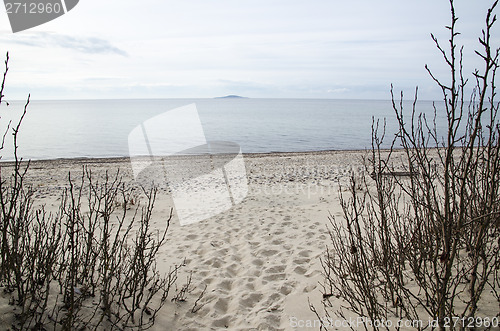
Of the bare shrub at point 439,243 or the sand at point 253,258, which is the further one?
the sand at point 253,258

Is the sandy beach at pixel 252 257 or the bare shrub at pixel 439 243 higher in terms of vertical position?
the bare shrub at pixel 439 243

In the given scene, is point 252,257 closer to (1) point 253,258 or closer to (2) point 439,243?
(1) point 253,258

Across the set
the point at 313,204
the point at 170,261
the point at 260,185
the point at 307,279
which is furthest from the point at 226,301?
the point at 260,185

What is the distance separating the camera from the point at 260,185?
37.7 ft

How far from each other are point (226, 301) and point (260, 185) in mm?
7516

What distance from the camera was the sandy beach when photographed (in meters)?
3.68

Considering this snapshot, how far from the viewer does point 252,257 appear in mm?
5402

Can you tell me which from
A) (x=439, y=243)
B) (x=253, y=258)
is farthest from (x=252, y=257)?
(x=439, y=243)

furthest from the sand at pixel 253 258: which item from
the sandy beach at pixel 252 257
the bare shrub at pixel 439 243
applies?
the bare shrub at pixel 439 243

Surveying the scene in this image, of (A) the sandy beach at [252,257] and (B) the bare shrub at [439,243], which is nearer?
(B) the bare shrub at [439,243]

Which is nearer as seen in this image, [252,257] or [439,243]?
[439,243]

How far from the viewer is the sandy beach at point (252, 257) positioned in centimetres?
368

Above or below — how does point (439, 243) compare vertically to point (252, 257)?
above

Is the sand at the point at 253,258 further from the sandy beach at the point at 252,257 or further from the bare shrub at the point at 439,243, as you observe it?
the bare shrub at the point at 439,243
